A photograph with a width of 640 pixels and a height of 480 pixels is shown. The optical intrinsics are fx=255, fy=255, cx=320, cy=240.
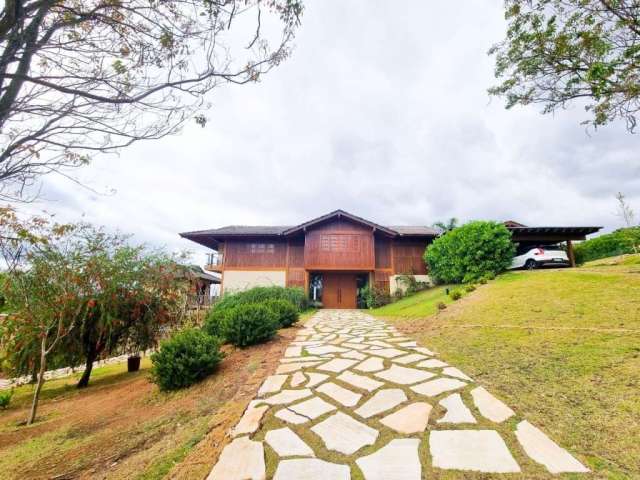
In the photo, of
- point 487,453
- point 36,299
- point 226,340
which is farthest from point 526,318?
point 36,299

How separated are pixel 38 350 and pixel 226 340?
3372 mm

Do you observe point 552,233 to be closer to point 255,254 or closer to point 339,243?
point 339,243

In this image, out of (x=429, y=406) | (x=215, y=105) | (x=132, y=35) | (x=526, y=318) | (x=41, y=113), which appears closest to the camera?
(x=429, y=406)

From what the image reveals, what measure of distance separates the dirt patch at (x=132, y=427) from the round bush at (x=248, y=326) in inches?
13.9

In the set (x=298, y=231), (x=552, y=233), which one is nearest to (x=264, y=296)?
(x=298, y=231)

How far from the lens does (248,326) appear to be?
16.1 feet

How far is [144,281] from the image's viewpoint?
5465 mm

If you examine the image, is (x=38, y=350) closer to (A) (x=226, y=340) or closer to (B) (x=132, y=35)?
(A) (x=226, y=340)

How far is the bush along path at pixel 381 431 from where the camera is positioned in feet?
4.84

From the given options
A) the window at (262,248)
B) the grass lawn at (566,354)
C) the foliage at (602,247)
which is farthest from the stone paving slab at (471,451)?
the foliage at (602,247)

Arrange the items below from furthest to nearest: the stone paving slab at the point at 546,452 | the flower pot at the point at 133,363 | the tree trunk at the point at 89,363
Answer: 1. the flower pot at the point at 133,363
2. the tree trunk at the point at 89,363
3. the stone paving slab at the point at 546,452

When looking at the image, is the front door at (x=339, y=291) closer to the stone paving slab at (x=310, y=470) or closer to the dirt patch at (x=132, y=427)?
the dirt patch at (x=132, y=427)

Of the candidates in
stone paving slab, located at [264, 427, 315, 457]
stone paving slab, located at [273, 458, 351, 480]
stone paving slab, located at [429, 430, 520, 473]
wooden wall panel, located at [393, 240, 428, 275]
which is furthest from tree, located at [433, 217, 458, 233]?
stone paving slab, located at [273, 458, 351, 480]

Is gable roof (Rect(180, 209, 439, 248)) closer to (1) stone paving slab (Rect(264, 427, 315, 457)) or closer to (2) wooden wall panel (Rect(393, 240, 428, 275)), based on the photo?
(2) wooden wall panel (Rect(393, 240, 428, 275))
